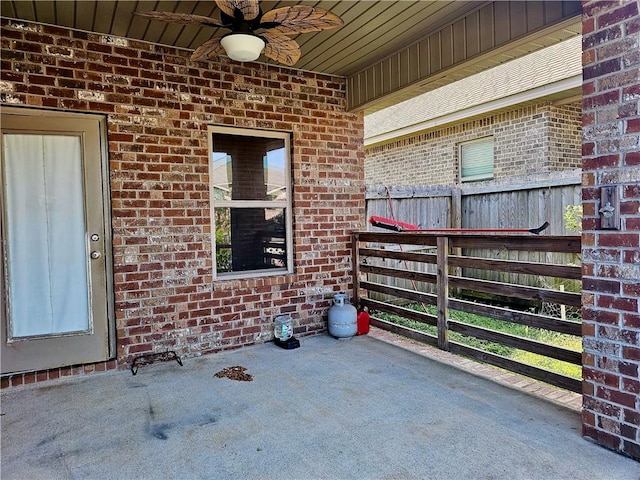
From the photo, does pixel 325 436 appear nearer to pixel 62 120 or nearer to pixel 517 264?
pixel 517 264

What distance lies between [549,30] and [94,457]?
3771mm

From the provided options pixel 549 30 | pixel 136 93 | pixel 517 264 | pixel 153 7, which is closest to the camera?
pixel 549 30

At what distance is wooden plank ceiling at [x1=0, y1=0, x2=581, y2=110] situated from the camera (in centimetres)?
297

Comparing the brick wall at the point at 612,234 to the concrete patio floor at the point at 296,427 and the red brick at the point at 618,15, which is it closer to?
the red brick at the point at 618,15

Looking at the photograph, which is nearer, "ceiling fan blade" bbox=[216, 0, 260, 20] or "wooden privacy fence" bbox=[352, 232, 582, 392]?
"ceiling fan blade" bbox=[216, 0, 260, 20]

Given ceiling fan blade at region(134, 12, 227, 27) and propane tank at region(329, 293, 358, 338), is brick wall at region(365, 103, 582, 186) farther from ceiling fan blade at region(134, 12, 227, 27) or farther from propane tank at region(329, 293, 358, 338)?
ceiling fan blade at region(134, 12, 227, 27)

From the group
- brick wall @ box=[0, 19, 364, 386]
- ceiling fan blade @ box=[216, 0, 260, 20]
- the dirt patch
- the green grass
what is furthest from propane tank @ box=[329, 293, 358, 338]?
ceiling fan blade @ box=[216, 0, 260, 20]

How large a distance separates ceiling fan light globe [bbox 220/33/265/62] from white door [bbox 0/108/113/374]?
4.94ft

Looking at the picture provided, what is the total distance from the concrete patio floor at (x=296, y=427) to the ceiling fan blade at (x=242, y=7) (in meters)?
2.43

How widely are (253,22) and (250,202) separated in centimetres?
194

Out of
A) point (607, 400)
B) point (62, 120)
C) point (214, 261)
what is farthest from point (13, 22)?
point (607, 400)

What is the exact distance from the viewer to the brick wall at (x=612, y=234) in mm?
2057

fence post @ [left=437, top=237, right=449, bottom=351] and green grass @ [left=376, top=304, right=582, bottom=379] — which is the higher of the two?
fence post @ [left=437, top=237, right=449, bottom=351]

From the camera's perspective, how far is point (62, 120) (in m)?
3.36
